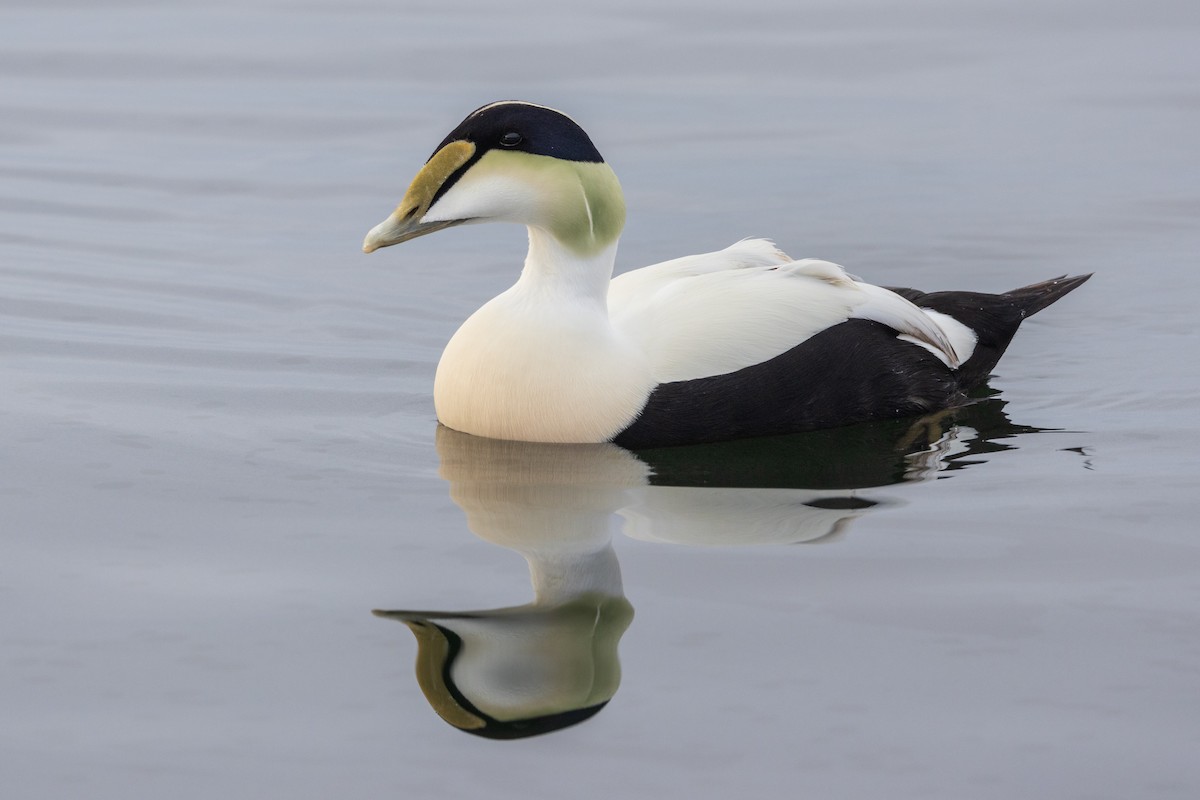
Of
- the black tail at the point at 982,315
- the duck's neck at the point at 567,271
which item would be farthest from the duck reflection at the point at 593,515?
the duck's neck at the point at 567,271

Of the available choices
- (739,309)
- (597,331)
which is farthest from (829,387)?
(597,331)

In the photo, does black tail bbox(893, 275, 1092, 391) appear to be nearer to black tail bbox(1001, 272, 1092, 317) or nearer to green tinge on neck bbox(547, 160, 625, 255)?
black tail bbox(1001, 272, 1092, 317)

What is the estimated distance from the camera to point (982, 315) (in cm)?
659

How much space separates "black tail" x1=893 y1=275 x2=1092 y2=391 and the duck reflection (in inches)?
7.5

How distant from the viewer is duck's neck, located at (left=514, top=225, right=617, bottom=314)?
18.5 ft

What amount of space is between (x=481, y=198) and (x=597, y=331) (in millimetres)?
514

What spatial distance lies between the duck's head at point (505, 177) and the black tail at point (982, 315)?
154 centimetres

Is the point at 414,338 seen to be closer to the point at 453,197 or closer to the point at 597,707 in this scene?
the point at 453,197

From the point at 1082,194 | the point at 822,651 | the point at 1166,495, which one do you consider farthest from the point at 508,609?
the point at 1082,194

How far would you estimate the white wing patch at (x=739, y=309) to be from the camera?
5.65 metres

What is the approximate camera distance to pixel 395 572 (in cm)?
Result: 457

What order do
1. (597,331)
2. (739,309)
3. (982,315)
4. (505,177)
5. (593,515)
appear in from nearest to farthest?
(593,515), (505,177), (597,331), (739,309), (982,315)

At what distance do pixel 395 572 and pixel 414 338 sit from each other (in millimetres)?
2530

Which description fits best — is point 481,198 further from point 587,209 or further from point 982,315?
point 982,315
